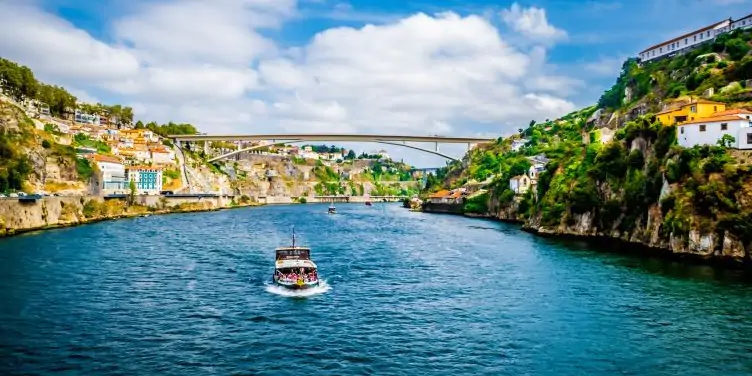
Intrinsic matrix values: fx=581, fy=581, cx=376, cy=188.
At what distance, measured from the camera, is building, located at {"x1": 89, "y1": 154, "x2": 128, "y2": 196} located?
92956mm

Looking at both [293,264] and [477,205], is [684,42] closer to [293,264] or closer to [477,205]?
[477,205]

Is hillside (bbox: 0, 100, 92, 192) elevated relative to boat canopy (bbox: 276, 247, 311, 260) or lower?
elevated

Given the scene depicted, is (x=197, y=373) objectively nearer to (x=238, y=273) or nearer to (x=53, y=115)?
(x=238, y=273)

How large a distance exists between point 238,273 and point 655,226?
34.8m

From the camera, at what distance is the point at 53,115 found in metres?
126

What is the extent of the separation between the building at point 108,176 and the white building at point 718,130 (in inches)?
3230

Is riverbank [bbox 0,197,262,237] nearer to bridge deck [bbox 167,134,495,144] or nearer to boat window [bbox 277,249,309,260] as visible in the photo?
boat window [bbox 277,249,309,260]

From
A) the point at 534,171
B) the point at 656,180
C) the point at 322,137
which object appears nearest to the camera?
the point at 656,180

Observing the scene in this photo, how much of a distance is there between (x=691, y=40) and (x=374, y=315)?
95.9 meters

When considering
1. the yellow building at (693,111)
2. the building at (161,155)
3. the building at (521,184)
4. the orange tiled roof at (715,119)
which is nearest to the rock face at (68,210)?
the building at (161,155)

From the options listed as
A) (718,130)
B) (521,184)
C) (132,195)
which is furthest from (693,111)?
(132,195)

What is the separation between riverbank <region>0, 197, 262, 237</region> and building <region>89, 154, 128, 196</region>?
392 centimetres

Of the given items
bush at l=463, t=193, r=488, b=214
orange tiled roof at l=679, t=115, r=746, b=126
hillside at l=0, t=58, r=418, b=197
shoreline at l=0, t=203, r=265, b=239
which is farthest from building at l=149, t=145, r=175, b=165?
orange tiled roof at l=679, t=115, r=746, b=126

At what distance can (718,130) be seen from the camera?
1934 inches
